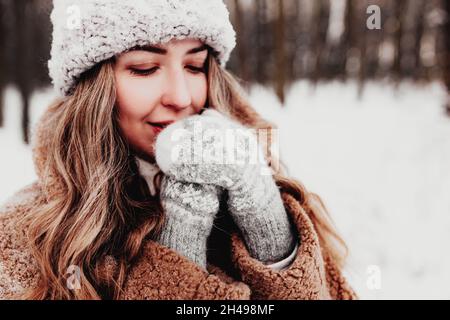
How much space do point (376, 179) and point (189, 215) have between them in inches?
159

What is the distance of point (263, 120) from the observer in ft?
5.49

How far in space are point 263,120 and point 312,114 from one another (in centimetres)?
512

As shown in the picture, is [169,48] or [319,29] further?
[319,29]

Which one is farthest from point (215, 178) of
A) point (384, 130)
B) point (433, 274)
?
point (384, 130)

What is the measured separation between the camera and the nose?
1.23 m

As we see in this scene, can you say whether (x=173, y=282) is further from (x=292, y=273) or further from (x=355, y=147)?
(x=355, y=147)

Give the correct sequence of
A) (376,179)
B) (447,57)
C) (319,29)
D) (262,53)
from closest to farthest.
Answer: (376,179) → (447,57) → (262,53) → (319,29)

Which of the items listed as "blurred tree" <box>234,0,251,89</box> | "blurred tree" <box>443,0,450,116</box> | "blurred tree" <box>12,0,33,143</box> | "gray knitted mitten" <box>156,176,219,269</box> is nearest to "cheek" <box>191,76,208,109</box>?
"gray knitted mitten" <box>156,176,219,269</box>

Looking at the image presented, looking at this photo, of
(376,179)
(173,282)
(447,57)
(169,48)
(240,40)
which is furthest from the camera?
(447,57)

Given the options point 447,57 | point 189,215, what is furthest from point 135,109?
A: point 447,57

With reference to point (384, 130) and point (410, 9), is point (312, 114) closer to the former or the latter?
point (384, 130)

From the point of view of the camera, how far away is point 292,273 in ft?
3.84

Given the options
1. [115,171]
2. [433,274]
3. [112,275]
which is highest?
[115,171]

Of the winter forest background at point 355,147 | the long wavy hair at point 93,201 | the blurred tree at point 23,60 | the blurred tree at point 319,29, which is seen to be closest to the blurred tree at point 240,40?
the winter forest background at point 355,147
